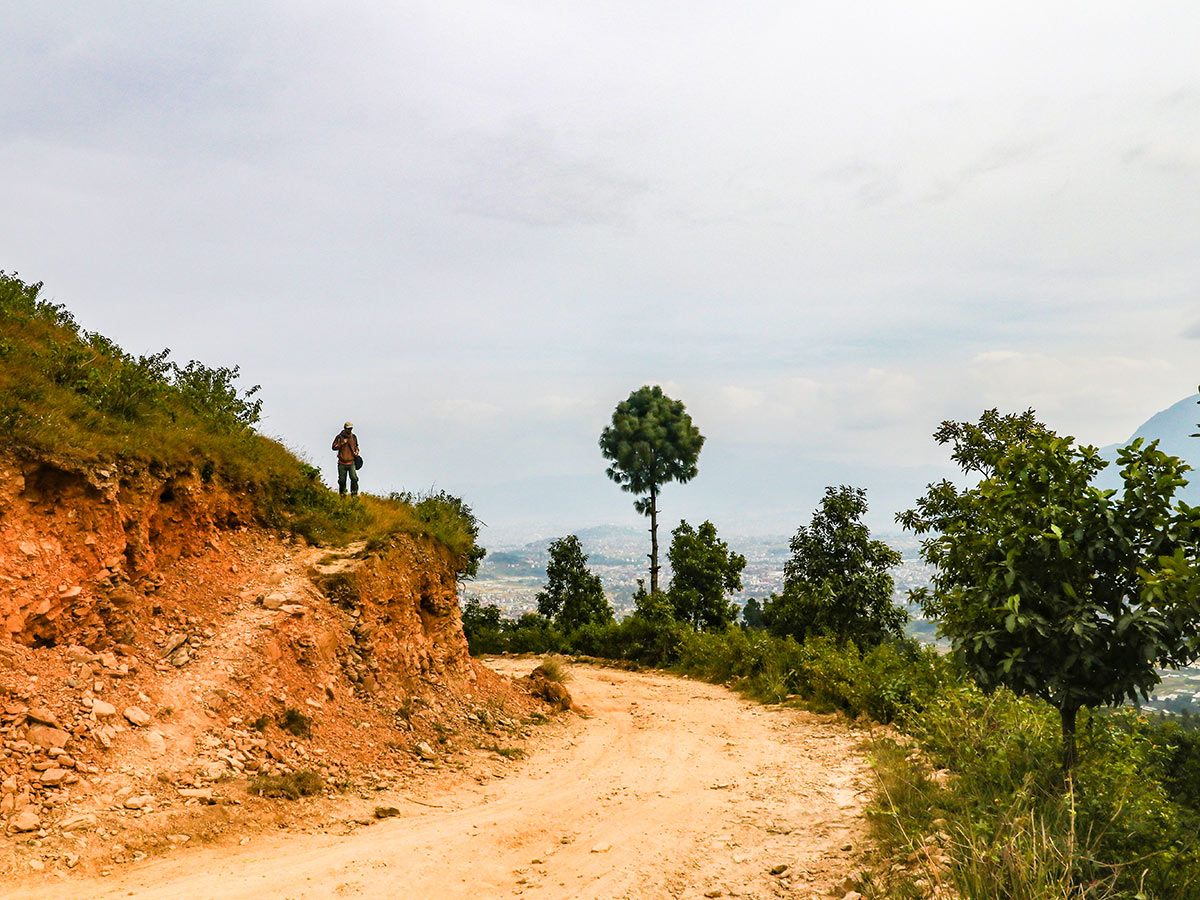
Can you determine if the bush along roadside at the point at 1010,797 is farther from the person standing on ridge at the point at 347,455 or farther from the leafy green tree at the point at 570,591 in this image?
the leafy green tree at the point at 570,591

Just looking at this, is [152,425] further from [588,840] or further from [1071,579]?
[1071,579]

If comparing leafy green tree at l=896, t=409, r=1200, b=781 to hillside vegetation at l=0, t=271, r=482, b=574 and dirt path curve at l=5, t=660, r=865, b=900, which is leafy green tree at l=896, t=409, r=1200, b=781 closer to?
dirt path curve at l=5, t=660, r=865, b=900

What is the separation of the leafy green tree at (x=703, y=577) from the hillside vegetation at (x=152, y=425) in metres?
16.2

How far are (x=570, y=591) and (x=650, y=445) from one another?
12133 mm

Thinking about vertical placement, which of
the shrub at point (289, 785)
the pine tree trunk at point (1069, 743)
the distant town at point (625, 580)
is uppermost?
the pine tree trunk at point (1069, 743)

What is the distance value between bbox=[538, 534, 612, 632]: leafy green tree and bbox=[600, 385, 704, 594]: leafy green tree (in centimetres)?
890

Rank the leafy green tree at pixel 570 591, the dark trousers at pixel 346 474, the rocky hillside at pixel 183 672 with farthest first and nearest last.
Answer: the leafy green tree at pixel 570 591 < the dark trousers at pixel 346 474 < the rocky hillside at pixel 183 672

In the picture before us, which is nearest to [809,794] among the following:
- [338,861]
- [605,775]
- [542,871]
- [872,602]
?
[605,775]

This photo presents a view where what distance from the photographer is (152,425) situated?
40.6 feet

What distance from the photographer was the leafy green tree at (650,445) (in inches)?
1672

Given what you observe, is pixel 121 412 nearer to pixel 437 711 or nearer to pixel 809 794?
pixel 437 711

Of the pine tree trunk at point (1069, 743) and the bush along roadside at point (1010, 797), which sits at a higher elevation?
the pine tree trunk at point (1069, 743)

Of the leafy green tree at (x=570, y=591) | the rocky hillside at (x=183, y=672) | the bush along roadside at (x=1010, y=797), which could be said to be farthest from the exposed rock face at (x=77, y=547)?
the leafy green tree at (x=570, y=591)

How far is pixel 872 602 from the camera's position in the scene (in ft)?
74.6
